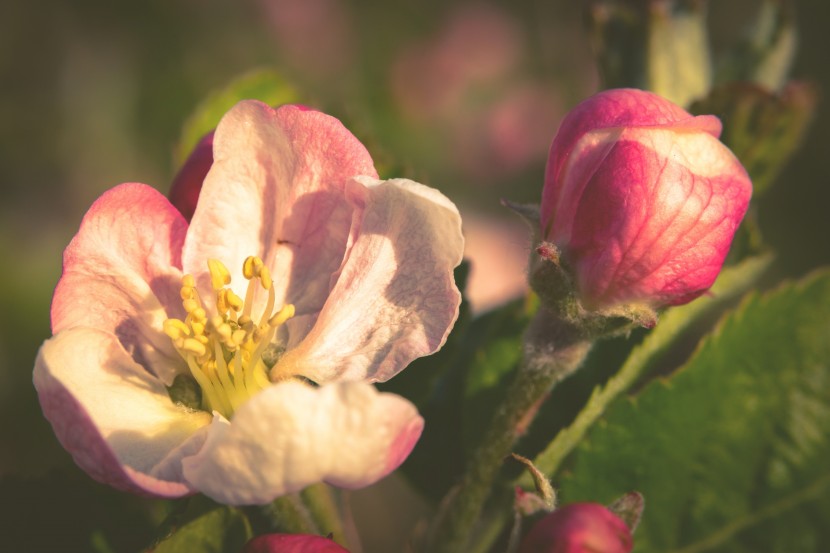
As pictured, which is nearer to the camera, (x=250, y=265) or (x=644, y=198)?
(x=644, y=198)

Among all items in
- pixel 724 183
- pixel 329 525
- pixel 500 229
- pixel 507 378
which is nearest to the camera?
pixel 724 183

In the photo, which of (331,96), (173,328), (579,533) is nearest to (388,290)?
(173,328)

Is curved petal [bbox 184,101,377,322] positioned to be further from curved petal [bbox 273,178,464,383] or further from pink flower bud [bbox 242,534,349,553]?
pink flower bud [bbox 242,534,349,553]

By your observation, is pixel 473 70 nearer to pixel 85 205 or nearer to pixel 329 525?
pixel 85 205

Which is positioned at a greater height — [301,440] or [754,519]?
[301,440]

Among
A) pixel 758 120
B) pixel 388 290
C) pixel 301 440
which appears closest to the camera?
pixel 301 440

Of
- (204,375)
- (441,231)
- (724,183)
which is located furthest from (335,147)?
(724,183)

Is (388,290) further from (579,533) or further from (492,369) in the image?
(579,533)

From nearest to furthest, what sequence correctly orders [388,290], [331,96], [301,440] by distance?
[301,440]
[388,290]
[331,96]
